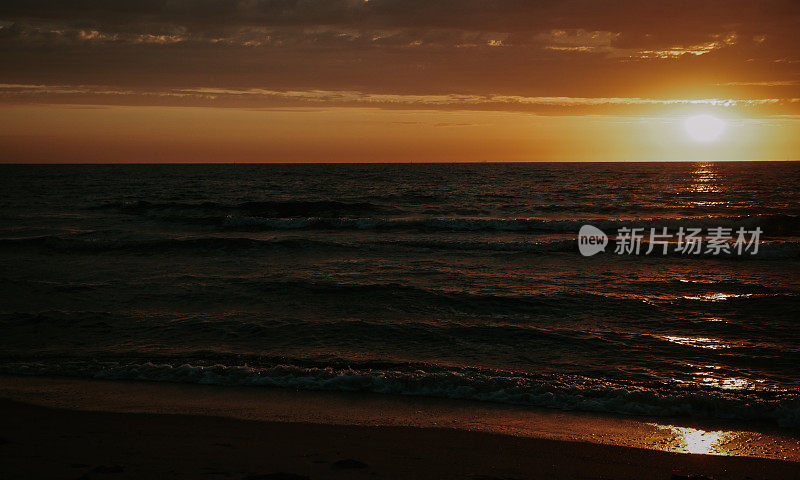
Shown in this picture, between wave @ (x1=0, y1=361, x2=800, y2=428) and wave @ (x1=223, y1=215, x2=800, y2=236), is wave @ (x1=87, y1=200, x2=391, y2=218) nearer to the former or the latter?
wave @ (x1=223, y1=215, x2=800, y2=236)

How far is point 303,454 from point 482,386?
276 centimetres

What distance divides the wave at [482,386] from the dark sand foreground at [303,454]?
114cm

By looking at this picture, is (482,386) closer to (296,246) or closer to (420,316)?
(420,316)

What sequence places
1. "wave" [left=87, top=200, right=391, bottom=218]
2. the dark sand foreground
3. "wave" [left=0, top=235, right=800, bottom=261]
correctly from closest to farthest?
the dark sand foreground, "wave" [left=0, top=235, right=800, bottom=261], "wave" [left=87, top=200, right=391, bottom=218]

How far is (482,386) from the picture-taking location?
709 cm

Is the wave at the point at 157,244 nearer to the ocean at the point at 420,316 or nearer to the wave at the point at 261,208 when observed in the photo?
the ocean at the point at 420,316

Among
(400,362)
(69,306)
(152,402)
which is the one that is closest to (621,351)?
(400,362)

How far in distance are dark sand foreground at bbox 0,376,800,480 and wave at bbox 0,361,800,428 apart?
114 cm

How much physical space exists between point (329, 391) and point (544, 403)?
272cm

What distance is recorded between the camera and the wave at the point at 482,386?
6.46 m

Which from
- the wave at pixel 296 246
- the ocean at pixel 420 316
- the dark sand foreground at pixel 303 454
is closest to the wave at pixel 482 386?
the ocean at pixel 420 316

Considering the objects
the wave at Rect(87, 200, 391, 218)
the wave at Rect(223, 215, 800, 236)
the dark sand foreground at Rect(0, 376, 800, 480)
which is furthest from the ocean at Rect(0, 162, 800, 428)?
the wave at Rect(87, 200, 391, 218)

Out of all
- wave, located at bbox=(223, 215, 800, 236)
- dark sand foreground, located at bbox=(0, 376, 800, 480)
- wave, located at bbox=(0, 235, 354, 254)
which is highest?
wave, located at bbox=(223, 215, 800, 236)

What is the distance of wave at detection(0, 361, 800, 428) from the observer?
6465mm
